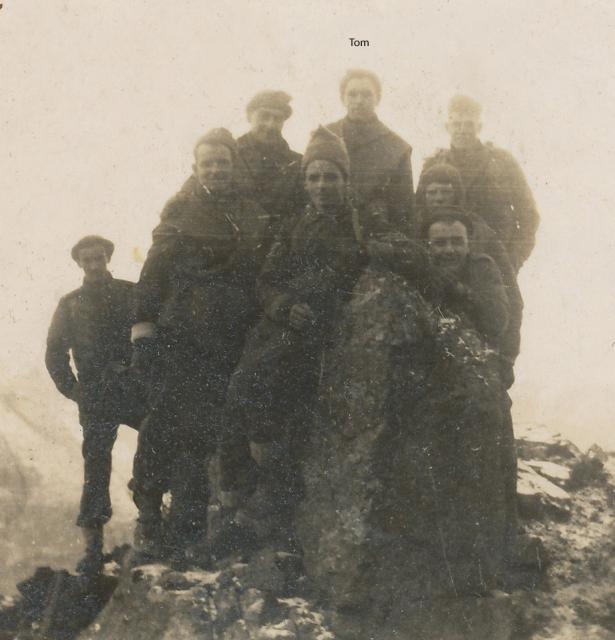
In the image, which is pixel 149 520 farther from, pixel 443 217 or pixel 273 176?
pixel 443 217

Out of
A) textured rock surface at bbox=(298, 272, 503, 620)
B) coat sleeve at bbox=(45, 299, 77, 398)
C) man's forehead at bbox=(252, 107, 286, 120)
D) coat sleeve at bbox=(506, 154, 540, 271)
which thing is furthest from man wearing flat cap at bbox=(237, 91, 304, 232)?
coat sleeve at bbox=(506, 154, 540, 271)

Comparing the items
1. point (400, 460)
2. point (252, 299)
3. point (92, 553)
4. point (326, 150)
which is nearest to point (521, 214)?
point (326, 150)

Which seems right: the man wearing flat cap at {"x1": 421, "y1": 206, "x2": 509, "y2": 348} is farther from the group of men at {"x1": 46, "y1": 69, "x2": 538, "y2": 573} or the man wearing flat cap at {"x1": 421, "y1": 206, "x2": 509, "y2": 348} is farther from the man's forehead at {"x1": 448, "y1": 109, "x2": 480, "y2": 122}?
the man's forehead at {"x1": 448, "y1": 109, "x2": 480, "y2": 122}

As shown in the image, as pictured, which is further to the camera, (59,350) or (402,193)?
(59,350)

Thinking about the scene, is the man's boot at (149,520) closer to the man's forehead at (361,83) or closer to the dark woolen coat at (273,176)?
the dark woolen coat at (273,176)

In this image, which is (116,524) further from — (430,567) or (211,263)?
(430,567)
